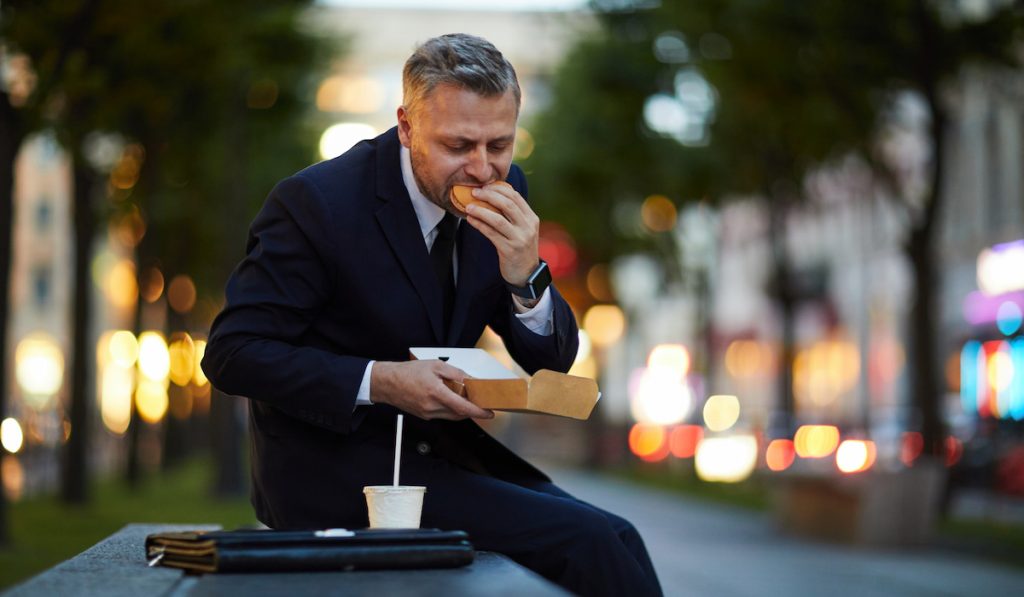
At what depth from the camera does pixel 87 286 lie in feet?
70.7

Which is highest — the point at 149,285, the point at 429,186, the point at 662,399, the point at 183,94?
the point at 183,94

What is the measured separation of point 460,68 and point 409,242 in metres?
0.44

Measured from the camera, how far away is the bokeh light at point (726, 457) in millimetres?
37906

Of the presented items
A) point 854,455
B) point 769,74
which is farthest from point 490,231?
point 854,455

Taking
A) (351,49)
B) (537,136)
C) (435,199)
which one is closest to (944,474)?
(351,49)

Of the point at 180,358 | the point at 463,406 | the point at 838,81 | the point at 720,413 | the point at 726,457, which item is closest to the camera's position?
the point at 463,406

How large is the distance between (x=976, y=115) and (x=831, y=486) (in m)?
25.8

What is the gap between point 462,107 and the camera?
402cm

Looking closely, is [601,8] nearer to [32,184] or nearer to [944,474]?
[944,474]

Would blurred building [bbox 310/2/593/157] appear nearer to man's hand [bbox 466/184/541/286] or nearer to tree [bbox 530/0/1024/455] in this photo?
tree [bbox 530/0/1024/455]

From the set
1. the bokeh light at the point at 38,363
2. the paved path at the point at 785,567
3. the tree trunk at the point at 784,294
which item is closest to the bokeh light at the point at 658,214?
the tree trunk at the point at 784,294

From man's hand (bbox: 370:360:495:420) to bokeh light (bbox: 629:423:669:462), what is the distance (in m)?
40.9

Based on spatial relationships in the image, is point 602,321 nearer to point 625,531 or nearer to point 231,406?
point 231,406

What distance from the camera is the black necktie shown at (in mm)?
4297
